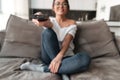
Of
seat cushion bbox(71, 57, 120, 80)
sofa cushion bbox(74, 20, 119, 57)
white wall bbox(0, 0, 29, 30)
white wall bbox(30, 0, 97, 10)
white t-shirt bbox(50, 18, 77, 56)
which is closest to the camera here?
seat cushion bbox(71, 57, 120, 80)

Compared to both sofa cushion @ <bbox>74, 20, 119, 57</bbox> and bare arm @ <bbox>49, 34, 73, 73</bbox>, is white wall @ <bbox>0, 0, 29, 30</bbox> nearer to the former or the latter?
sofa cushion @ <bbox>74, 20, 119, 57</bbox>

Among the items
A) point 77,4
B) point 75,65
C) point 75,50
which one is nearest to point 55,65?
point 75,65

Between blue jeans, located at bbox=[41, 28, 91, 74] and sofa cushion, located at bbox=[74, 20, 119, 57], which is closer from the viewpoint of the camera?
blue jeans, located at bbox=[41, 28, 91, 74]

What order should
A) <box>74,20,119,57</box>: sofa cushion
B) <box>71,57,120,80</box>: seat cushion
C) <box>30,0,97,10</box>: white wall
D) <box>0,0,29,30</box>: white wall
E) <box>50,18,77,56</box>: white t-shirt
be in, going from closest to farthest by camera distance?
<box>71,57,120,80</box>: seat cushion, <box>50,18,77,56</box>: white t-shirt, <box>74,20,119,57</box>: sofa cushion, <box>30,0,97,10</box>: white wall, <box>0,0,29,30</box>: white wall

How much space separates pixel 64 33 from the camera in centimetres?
186

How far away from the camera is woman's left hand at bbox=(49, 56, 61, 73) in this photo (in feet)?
5.26

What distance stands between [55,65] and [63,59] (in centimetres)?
12

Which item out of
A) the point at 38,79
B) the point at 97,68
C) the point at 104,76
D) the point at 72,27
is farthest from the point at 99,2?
the point at 38,79

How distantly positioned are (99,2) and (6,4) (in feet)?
4.19

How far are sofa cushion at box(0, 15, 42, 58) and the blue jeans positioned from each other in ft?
0.56

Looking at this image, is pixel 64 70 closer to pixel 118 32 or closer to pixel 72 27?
pixel 72 27

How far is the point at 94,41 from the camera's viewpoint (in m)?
2.09

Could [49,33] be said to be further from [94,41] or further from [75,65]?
[94,41]

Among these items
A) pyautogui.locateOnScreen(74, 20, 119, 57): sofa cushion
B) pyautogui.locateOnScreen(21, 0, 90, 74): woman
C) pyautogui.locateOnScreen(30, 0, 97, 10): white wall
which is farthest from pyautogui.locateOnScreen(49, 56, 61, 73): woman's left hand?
pyautogui.locateOnScreen(30, 0, 97, 10): white wall
